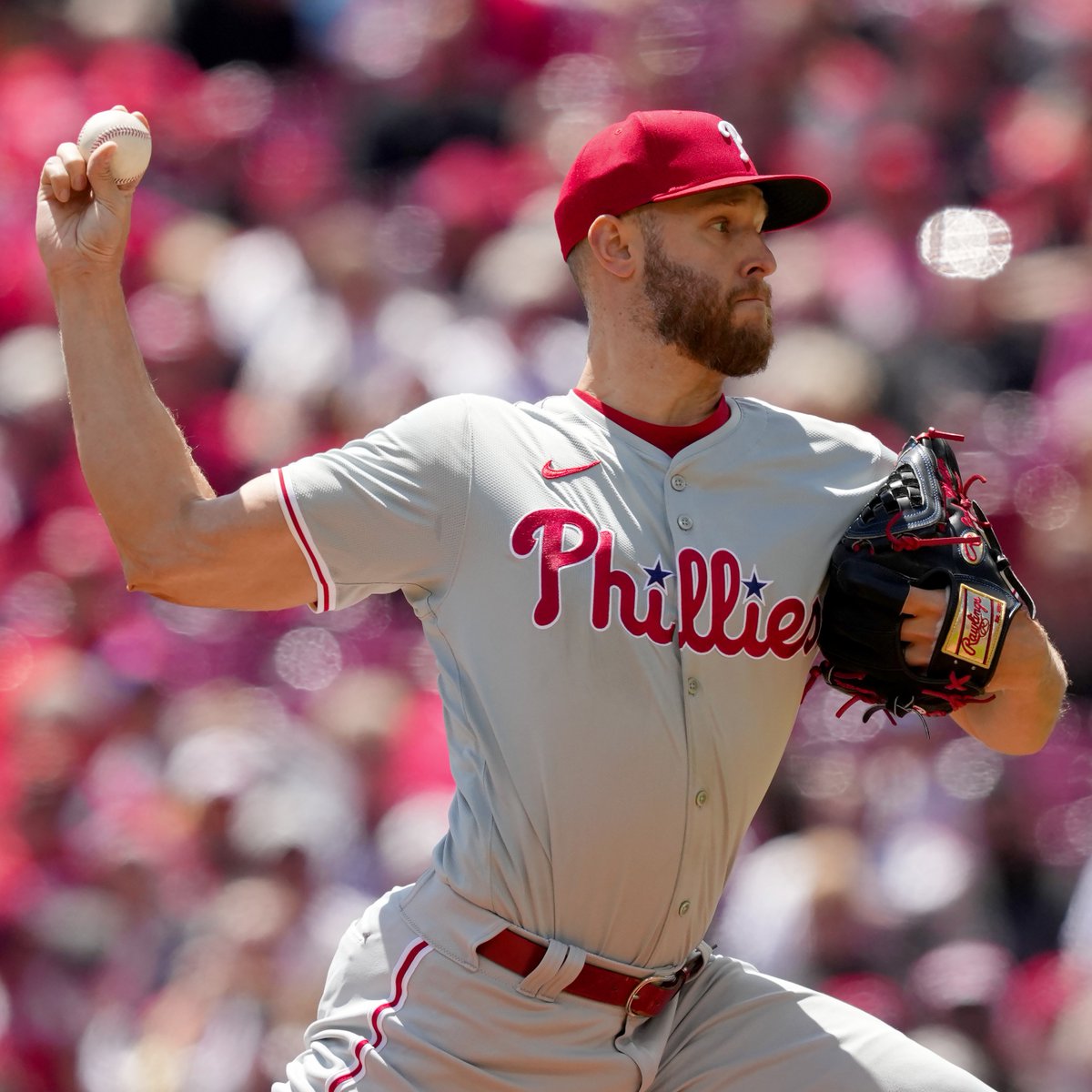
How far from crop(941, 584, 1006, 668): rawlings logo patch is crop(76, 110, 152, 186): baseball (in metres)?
1.22

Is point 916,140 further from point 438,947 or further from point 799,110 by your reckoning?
point 438,947

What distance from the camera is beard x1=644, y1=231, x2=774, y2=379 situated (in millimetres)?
2393

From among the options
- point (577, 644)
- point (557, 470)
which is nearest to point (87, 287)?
point (557, 470)

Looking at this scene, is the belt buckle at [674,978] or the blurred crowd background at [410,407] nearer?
the belt buckle at [674,978]

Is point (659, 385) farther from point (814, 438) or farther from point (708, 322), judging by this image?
point (814, 438)

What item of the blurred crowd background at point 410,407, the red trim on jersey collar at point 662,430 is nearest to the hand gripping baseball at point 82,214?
the red trim on jersey collar at point 662,430

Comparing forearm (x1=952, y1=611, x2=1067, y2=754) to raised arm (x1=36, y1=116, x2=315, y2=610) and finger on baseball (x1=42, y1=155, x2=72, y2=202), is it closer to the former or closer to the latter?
raised arm (x1=36, y1=116, x2=315, y2=610)

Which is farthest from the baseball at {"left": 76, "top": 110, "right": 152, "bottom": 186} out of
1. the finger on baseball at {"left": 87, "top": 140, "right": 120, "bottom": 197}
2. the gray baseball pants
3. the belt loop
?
the belt loop

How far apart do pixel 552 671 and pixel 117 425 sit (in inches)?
25.0

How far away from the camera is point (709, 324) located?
7.86ft

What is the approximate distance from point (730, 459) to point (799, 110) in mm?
3104

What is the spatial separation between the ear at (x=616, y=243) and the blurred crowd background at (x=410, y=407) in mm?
1807

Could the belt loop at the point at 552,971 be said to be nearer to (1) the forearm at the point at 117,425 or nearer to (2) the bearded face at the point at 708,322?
(1) the forearm at the point at 117,425

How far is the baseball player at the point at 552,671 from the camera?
208 cm
